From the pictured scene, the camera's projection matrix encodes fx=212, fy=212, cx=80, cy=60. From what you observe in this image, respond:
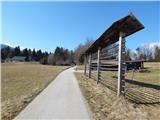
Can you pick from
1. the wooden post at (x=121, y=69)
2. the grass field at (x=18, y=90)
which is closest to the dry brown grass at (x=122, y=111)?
the wooden post at (x=121, y=69)

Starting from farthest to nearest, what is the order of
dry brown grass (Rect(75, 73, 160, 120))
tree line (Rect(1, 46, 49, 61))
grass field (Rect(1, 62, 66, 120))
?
1. tree line (Rect(1, 46, 49, 61))
2. grass field (Rect(1, 62, 66, 120))
3. dry brown grass (Rect(75, 73, 160, 120))

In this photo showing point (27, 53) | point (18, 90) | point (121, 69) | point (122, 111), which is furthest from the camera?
point (27, 53)

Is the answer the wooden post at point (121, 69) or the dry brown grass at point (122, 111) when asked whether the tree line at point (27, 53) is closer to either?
the wooden post at point (121, 69)

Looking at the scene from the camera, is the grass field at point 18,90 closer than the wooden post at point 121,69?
Yes

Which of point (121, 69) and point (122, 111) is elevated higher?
point (121, 69)

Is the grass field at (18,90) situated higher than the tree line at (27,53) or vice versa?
the tree line at (27,53)

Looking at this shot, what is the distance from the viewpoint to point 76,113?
23.4 ft

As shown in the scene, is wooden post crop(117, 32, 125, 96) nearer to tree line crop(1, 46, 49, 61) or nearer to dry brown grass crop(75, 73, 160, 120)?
dry brown grass crop(75, 73, 160, 120)

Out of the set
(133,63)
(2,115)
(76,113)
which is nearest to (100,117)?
(76,113)

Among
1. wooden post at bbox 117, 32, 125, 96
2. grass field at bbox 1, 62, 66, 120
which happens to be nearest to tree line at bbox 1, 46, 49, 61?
grass field at bbox 1, 62, 66, 120

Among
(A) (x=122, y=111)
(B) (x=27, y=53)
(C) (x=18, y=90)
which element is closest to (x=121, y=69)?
(A) (x=122, y=111)

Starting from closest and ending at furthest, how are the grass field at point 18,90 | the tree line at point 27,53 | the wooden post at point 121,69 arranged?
the grass field at point 18,90, the wooden post at point 121,69, the tree line at point 27,53

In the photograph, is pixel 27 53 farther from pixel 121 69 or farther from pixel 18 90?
pixel 121 69

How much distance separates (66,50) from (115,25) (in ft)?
361
